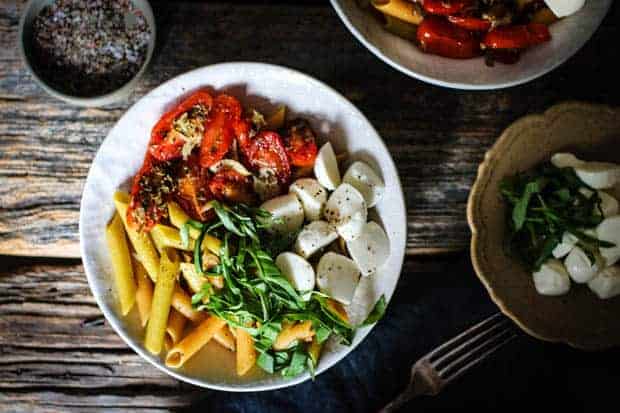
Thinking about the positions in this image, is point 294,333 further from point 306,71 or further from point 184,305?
point 306,71

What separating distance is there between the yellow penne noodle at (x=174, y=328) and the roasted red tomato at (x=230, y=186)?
269mm

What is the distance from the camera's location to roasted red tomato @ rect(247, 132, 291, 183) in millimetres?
1389

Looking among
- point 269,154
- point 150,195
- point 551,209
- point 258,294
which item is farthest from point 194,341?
point 551,209

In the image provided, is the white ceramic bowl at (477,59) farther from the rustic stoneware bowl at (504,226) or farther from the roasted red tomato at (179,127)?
the roasted red tomato at (179,127)

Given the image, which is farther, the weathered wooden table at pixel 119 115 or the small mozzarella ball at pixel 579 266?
the weathered wooden table at pixel 119 115

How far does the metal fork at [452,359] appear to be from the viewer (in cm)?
146

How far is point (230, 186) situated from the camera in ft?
4.57

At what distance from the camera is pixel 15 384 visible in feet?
5.29

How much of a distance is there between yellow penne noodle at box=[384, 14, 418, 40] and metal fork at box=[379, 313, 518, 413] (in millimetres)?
640

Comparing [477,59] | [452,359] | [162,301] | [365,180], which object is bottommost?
[452,359]

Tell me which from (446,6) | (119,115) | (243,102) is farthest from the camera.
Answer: (119,115)

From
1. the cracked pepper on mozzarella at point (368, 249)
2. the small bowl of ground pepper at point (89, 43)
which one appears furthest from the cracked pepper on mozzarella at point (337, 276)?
the small bowl of ground pepper at point (89, 43)

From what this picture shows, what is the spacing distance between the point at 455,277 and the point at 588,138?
16.4 inches

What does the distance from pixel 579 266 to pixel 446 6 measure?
1.95ft
